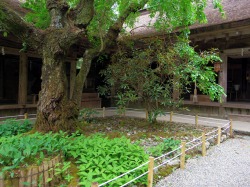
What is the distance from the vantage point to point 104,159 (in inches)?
120

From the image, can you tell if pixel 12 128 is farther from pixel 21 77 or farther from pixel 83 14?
pixel 21 77

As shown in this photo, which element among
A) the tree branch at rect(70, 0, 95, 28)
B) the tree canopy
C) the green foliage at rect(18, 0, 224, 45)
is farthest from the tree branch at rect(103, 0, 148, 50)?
the tree branch at rect(70, 0, 95, 28)

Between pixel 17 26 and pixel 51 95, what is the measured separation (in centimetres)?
159

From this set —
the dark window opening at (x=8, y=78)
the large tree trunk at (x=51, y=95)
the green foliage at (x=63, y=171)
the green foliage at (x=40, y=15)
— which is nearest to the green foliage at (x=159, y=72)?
the large tree trunk at (x=51, y=95)

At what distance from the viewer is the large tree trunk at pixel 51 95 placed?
4.43 metres

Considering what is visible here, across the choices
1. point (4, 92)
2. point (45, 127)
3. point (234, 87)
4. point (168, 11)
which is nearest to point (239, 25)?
point (168, 11)

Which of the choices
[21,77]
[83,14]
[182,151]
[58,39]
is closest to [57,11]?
[83,14]

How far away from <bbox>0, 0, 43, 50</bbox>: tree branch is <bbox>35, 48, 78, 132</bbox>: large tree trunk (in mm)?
343

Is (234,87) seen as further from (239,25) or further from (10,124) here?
(10,124)

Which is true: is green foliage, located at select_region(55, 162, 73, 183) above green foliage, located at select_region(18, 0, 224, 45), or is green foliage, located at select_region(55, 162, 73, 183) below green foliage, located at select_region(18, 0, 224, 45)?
below

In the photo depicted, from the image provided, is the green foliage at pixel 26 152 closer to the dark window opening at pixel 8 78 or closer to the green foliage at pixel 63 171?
the green foliage at pixel 63 171

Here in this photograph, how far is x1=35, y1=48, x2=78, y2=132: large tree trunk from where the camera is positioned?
4.43 metres

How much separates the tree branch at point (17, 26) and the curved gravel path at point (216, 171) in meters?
3.88

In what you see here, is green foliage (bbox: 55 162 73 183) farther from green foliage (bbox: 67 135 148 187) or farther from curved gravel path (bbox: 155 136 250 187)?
curved gravel path (bbox: 155 136 250 187)
